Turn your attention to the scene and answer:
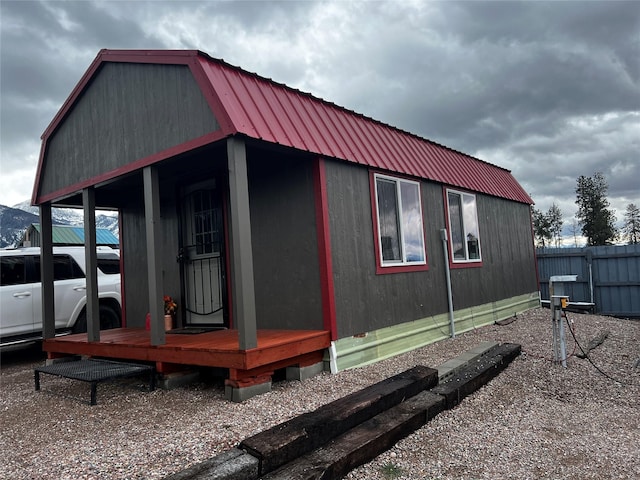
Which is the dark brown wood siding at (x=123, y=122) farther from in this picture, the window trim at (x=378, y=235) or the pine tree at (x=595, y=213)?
the pine tree at (x=595, y=213)

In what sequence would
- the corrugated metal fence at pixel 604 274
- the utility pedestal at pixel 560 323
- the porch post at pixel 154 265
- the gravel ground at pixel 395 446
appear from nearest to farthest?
the gravel ground at pixel 395 446 < the porch post at pixel 154 265 < the utility pedestal at pixel 560 323 < the corrugated metal fence at pixel 604 274

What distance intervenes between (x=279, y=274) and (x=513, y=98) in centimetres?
1326

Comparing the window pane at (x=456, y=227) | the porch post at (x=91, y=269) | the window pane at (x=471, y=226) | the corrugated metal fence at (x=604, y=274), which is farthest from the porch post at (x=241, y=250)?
the corrugated metal fence at (x=604, y=274)

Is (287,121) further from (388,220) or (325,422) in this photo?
(325,422)

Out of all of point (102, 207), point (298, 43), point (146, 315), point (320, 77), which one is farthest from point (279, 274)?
point (320, 77)

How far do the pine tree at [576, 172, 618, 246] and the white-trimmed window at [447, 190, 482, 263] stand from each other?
2562 centimetres

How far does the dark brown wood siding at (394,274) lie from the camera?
5.09 m

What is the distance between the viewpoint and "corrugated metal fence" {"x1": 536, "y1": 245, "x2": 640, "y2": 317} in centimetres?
1029

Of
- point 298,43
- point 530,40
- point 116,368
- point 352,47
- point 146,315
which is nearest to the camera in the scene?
point 116,368

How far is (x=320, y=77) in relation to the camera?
1155 centimetres

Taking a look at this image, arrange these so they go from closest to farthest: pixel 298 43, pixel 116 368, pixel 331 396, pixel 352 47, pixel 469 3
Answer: pixel 331 396 → pixel 116 368 → pixel 469 3 → pixel 298 43 → pixel 352 47

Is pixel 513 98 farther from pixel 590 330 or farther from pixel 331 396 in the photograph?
pixel 331 396

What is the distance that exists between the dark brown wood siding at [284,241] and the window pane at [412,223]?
1.80m

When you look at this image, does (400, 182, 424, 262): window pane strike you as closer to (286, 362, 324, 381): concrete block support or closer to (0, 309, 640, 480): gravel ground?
(0, 309, 640, 480): gravel ground
